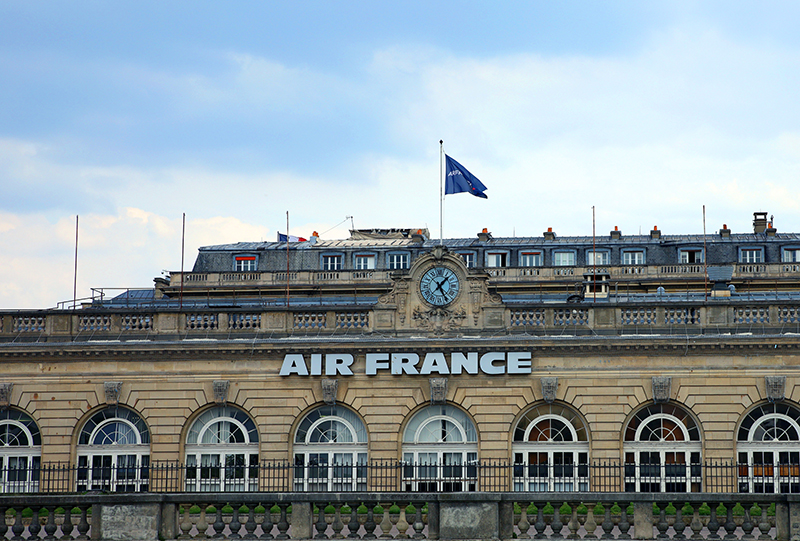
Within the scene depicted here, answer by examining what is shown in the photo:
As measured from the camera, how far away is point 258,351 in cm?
3812

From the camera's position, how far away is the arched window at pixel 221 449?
38.0m

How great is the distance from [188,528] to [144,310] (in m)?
20.1

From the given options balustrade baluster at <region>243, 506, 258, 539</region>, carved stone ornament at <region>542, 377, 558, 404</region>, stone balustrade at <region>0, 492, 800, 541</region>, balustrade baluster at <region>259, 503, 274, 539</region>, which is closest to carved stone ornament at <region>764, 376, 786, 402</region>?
carved stone ornament at <region>542, 377, 558, 404</region>

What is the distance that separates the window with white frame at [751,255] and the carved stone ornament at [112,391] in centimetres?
4454

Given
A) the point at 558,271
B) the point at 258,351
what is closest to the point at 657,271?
the point at 558,271

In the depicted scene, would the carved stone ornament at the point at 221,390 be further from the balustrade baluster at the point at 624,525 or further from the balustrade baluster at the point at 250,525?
the balustrade baluster at the point at 624,525

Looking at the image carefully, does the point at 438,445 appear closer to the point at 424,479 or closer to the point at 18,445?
the point at 424,479

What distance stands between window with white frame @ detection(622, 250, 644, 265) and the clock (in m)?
34.8

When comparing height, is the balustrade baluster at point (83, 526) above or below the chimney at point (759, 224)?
below

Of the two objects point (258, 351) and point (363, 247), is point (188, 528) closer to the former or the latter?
point (258, 351)

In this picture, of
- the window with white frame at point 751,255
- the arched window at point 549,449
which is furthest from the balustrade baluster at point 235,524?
the window with white frame at point 751,255

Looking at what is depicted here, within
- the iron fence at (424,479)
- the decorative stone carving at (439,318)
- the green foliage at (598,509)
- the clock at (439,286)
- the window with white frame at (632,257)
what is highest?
the window with white frame at (632,257)

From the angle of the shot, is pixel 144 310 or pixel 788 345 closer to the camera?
pixel 788 345

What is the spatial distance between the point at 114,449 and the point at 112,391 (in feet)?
6.65
